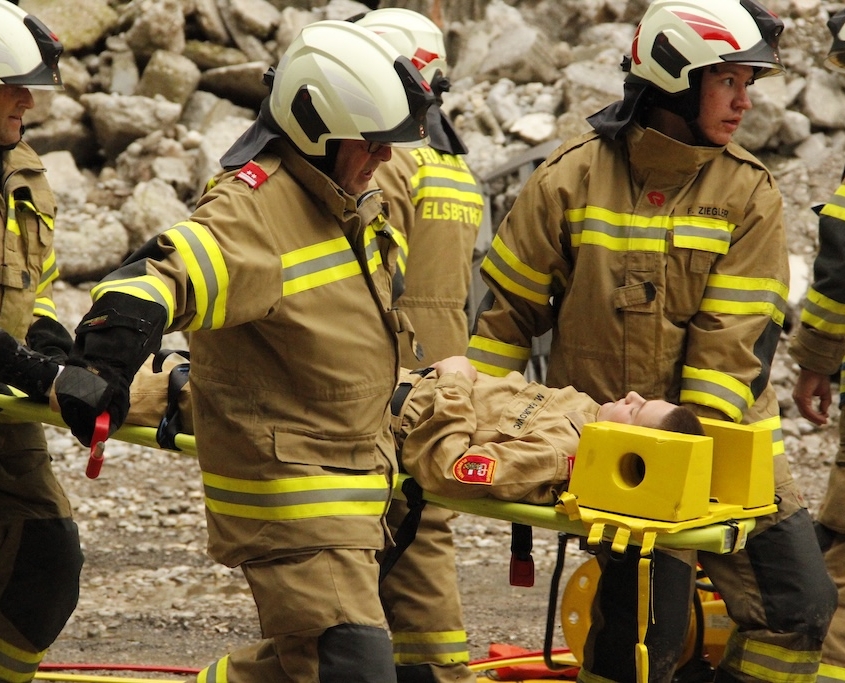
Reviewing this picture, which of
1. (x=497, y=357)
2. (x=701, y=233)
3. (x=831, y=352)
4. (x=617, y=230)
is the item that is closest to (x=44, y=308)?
(x=497, y=357)

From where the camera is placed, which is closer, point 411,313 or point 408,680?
point 408,680

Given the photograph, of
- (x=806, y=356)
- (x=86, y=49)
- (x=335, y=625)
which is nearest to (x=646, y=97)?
(x=806, y=356)

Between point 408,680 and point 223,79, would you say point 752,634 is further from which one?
point 223,79

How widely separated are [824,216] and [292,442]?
2091mm

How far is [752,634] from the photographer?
3.69 m

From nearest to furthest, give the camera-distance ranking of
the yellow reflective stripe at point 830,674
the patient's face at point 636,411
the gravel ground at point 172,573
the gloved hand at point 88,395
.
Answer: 1. the gloved hand at point 88,395
2. the patient's face at point 636,411
3. the yellow reflective stripe at point 830,674
4. the gravel ground at point 172,573

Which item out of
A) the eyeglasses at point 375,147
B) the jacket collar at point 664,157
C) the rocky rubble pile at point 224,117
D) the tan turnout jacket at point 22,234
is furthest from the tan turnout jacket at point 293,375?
the rocky rubble pile at point 224,117

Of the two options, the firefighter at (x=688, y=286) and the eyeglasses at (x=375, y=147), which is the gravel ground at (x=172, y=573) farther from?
the eyeglasses at (x=375, y=147)

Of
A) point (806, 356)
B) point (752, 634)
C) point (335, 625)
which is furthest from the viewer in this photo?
point (806, 356)

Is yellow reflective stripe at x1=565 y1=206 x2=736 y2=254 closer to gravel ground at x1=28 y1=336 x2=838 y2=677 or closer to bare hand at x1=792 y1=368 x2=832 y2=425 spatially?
bare hand at x1=792 y1=368 x2=832 y2=425

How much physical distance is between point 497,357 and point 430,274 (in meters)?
0.63

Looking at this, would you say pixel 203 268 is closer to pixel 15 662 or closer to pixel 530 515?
pixel 530 515

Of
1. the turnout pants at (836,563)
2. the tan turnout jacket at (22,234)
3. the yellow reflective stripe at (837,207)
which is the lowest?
the turnout pants at (836,563)

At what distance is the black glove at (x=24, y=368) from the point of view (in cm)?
368
